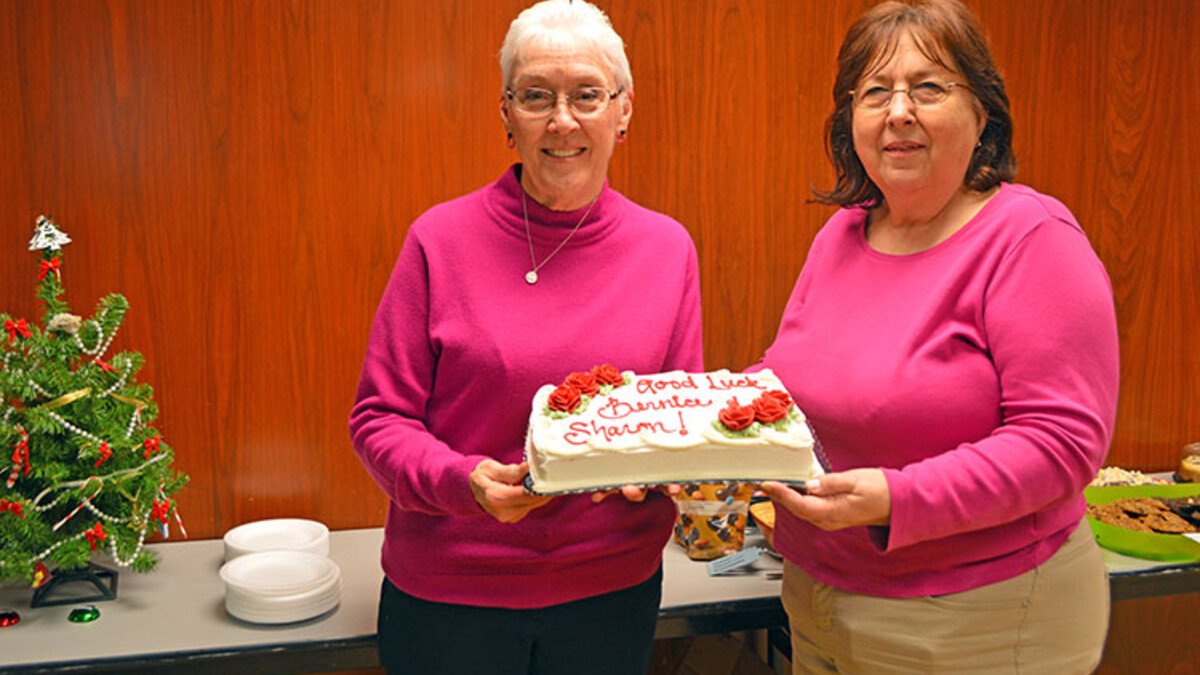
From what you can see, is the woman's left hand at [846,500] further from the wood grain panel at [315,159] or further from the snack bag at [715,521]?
the wood grain panel at [315,159]

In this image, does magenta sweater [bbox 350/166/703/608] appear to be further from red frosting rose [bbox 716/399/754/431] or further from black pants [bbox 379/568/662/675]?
red frosting rose [bbox 716/399/754/431]

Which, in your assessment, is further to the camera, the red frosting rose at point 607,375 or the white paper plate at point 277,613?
the white paper plate at point 277,613

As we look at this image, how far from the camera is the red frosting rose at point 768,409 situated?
167 cm

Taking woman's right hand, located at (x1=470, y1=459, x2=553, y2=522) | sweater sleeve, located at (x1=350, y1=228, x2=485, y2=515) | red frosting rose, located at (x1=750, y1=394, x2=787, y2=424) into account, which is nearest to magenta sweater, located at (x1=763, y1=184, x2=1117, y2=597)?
red frosting rose, located at (x1=750, y1=394, x2=787, y2=424)

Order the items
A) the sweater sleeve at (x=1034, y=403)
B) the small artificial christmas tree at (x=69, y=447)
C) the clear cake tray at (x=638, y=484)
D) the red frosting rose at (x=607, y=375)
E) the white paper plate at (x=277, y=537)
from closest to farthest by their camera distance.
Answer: the sweater sleeve at (x=1034, y=403) → the clear cake tray at (x=638, y=484) → the red frosting rose at (x=607, y=375) → the small artificial christmas tree at (x=69, y=447) → the white paper plate at (x=277, y=537)

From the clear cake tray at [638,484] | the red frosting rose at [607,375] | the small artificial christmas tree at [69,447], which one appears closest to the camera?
the clear cake tray at [638,484]

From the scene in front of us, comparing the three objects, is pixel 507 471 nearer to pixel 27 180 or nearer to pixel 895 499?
pixel 895 499

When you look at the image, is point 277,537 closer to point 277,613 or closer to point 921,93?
point 277,613

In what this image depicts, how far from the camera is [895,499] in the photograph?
61.4 inches

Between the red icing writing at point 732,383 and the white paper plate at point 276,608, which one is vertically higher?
the red icing writing at point 732,383

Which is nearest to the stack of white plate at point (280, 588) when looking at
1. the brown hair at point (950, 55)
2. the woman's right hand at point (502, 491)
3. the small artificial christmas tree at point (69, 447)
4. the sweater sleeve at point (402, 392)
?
the small artificial christmas tree at point (69, 447)

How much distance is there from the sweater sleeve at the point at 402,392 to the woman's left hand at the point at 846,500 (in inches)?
21.9

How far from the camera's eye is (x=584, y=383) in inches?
67.1

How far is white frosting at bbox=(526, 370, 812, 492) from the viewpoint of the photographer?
5.36 feet
